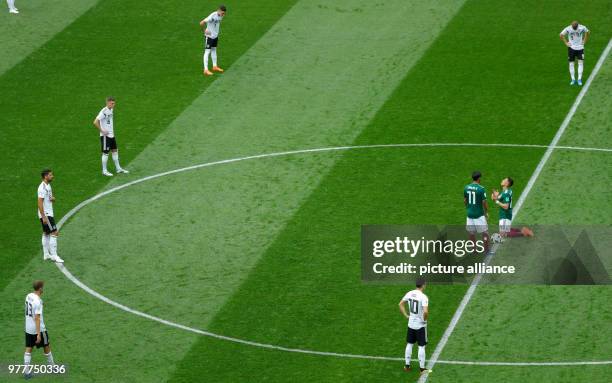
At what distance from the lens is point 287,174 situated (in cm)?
3083

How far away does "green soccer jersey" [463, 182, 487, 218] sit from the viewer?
26266 millimetres

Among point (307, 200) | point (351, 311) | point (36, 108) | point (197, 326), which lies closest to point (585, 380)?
point (351, 311)

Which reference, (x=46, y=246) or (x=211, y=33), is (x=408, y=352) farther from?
(x=211, y=33)

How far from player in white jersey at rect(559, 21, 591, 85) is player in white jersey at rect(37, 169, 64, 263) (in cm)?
1599

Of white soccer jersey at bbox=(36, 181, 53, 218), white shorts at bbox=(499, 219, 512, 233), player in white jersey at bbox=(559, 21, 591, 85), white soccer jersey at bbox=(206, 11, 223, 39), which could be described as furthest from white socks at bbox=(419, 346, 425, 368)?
white soccer jersey at bbox=(206, 11, 223, 39)

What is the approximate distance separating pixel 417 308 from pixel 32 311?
6.65m

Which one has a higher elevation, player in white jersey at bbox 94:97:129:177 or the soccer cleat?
player in white jersey at bbox 94:97:129:177

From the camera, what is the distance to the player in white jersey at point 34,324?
2211 cm

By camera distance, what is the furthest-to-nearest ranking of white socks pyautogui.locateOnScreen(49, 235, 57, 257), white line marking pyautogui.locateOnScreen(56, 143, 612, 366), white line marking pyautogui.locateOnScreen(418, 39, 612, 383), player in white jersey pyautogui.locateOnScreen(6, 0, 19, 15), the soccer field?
player in white jersey pyautogui.locateOnScreen(6, 0, 19, 15) < white socks pyautogui.locateOnScreen(49, 235, 57, 257) < the soccer field < white line marking pyautogui.locateOnScreen(418, 39, 612, 383) < white line marking pyautogui.locateOnScreen(56, 143, 612, 366)

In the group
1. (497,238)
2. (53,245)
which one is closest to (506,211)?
(497,238)

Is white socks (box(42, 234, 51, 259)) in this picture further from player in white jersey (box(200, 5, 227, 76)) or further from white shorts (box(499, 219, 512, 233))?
player in white jersey (box(200, 5, 227, 76))

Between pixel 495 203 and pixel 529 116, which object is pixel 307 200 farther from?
pixel 529 116

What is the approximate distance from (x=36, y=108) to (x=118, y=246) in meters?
8.86

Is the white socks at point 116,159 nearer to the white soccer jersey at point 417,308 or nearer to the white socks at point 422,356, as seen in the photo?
the white soccer jersey at point 417,308
